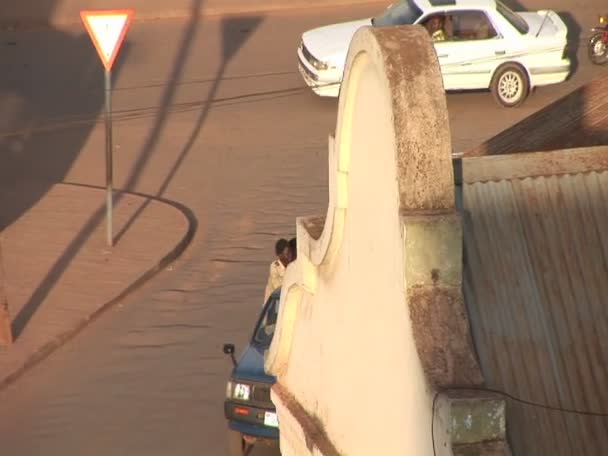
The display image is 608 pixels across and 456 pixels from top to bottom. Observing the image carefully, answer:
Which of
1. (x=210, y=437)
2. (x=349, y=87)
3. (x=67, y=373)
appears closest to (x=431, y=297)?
(x=349, y=87)

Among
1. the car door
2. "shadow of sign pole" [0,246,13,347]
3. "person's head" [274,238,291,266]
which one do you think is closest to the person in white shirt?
"person's head" [274,238,291,266]

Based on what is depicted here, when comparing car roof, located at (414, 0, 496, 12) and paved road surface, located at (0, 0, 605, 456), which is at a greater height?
car roof, located at (414, 0, 496, 12)

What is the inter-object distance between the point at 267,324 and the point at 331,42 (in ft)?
40.4

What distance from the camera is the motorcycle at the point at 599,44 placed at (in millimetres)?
26016

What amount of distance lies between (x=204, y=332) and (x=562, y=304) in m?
9.14

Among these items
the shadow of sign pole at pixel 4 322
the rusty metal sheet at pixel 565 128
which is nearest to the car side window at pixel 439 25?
the shadow of sign pole at pixel 4 322

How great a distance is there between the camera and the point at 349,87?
7316mm

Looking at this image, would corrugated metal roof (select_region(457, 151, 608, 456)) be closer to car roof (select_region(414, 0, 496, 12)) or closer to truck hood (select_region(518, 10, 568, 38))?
car roof (select_region(414, 0, 496, 12))

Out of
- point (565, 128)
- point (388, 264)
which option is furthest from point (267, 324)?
point (388, 264)

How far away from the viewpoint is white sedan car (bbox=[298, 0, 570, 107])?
23562 millimetres

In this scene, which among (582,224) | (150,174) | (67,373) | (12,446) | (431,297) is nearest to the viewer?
(431,297)

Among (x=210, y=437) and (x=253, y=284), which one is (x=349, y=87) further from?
(x=253, y=284)

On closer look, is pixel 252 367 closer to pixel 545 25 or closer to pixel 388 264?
pixel 388 264

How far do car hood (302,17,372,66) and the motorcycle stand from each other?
4365 mm
